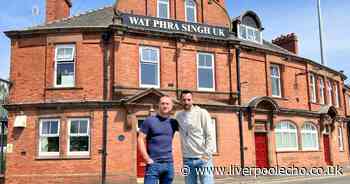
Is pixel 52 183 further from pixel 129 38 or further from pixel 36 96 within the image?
pixel 129 38

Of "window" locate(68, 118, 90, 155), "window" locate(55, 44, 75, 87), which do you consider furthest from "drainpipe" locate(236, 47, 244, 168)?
"window" locate(55, 44, 75, 87)

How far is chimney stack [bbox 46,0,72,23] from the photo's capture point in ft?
73.0

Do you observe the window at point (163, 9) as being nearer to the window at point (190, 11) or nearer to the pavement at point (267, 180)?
the window at point (190, 11)

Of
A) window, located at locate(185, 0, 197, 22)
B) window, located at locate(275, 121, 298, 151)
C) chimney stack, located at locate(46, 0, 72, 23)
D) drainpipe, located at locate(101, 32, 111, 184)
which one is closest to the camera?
drainpipe, located at locate(101, 32, 111, 184)

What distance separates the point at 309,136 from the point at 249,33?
8.30 meters

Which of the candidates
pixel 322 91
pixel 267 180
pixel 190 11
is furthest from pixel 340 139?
pixel 190 11

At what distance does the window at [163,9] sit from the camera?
70.5 feet

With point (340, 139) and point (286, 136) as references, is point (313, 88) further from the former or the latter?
point (340, 139)

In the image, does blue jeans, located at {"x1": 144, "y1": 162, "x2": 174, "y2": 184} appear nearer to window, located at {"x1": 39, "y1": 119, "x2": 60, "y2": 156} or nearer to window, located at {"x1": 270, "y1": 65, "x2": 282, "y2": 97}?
window, located at {"x1": 39, "y1": 119, "x2": 60, "y2": 156}

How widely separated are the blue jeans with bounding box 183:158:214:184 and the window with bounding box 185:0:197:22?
1703cm

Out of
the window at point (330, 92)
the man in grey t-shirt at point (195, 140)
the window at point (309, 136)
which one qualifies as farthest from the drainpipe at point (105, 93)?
the window at point (330, 92)

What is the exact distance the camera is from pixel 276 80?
25172 mm

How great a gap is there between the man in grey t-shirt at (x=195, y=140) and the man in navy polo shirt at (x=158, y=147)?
0.32 m

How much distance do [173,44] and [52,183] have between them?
9118 millimetres
